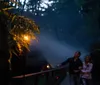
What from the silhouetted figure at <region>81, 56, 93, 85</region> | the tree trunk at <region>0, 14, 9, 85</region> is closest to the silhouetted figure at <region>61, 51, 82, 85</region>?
the silhouetted figure at <region>81, 56, 93, 85</region>

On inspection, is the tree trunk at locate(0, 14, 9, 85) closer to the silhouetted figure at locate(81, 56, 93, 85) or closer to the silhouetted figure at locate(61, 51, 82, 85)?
the silhouetted figure at locate(61, 51, 82, 85)

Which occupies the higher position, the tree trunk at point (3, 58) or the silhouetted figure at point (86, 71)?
the tree trunk at point (3, 58)

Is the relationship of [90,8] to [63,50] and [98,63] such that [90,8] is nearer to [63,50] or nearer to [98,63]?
[98,63]

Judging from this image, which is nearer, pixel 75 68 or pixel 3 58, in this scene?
pixel 3 58

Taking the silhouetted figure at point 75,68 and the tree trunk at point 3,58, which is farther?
the silhouetted figure at point 75,68

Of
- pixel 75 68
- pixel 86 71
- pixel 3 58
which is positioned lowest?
pixel 86 71

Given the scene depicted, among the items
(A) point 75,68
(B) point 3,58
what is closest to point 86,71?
(A) point 75,68

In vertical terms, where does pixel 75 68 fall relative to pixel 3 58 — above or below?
below

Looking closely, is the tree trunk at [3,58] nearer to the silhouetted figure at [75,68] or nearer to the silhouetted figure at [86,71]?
the silhouetted figure at [75,68]

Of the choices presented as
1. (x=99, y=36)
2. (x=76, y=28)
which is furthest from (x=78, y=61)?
(x=76, y=28)

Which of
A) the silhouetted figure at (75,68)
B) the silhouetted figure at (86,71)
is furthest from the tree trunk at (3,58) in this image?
the silhouetted figure at (86,71)

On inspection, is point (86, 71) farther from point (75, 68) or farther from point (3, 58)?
point (3, 58)

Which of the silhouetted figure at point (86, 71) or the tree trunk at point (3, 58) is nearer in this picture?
the tree trunk at point (3, 58)

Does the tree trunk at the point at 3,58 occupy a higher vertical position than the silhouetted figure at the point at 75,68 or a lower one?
higher
